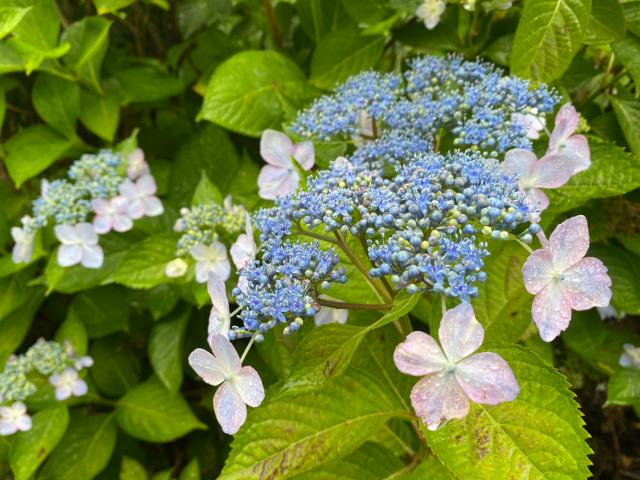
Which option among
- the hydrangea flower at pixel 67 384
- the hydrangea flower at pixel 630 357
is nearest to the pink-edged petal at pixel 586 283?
the hydrangea flower at pixel 630 357

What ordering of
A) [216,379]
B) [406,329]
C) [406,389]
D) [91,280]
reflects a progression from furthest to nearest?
[91,280] → [406,389] → [406,329] → [216,379]

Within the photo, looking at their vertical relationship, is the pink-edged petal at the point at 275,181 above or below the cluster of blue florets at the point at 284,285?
below

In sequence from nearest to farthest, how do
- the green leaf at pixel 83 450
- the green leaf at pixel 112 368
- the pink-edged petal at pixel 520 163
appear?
the pink-edged petal at pixel 520 163 < the green leaf at pixel 83 450 < the green leaf at pixel 112 368

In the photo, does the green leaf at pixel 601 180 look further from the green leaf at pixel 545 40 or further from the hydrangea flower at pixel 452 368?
the hydrangea flower at pixel 452 368

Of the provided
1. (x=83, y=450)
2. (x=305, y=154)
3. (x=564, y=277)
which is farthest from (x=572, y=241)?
(x=83, y=450)

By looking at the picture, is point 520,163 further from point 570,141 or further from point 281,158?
A: point 281,158

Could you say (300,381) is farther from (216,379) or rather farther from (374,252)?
(374,252)

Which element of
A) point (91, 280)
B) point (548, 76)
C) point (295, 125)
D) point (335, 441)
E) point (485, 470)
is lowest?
point (91, 280)

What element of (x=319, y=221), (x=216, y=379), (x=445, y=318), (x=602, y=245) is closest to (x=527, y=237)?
(x=445, y=318)
